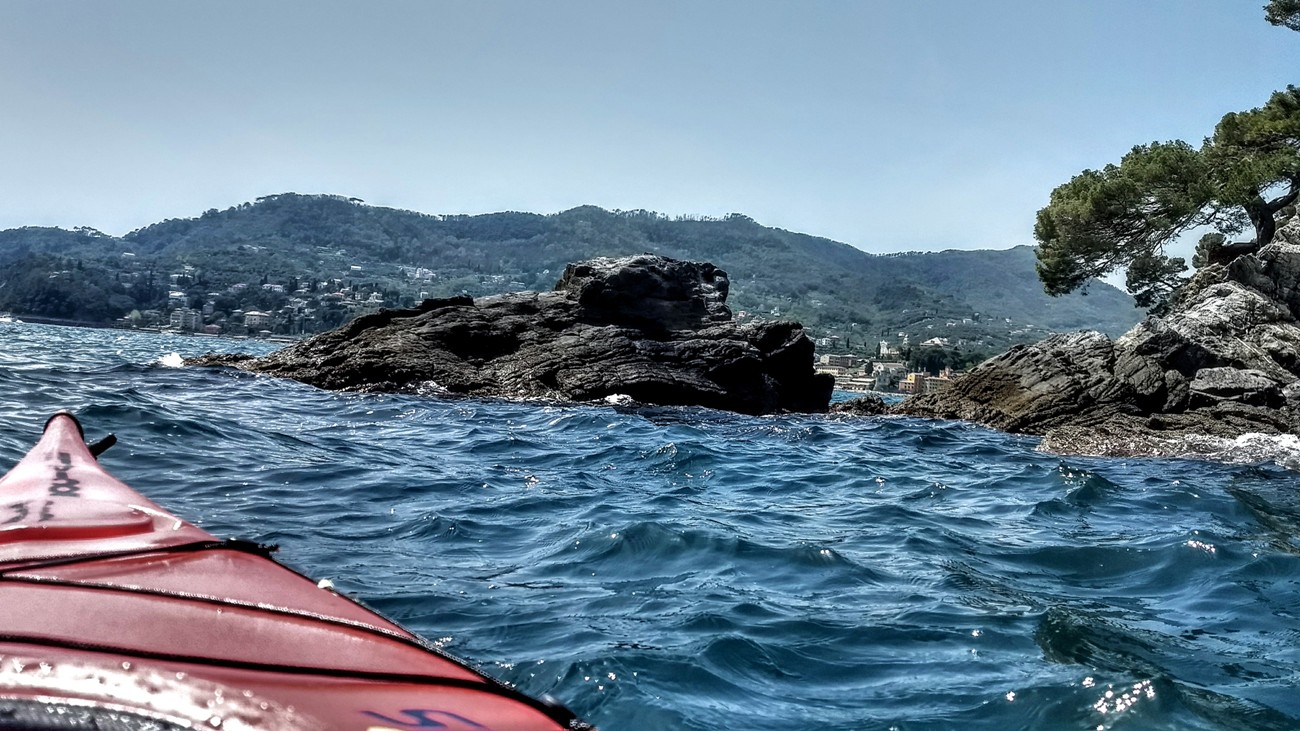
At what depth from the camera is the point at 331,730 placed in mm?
1892

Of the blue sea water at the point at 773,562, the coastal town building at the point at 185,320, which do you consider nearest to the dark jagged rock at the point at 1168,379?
the blue sea water at the point at 773,562

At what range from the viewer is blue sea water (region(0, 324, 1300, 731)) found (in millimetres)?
3705

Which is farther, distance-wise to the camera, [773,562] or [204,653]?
[773,562]

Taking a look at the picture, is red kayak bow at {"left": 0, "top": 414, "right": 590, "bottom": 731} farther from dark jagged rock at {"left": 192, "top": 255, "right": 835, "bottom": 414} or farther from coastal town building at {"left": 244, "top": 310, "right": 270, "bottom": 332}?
coastal town building at {"left": 244, "top": 310, "right": 270, "bottom": 332}

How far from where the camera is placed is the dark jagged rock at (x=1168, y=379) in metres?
13.7

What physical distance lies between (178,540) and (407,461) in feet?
18.6

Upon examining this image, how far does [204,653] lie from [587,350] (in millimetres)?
16533

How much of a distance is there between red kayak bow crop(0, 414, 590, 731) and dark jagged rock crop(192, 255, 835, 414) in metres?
13.8

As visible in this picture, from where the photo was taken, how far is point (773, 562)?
575 cm

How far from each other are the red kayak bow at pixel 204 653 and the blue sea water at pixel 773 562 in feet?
4.02

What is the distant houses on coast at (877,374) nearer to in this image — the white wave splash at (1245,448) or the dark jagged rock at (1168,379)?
the dark jagged rock at (1168,379)

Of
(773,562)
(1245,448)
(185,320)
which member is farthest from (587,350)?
(185,320)

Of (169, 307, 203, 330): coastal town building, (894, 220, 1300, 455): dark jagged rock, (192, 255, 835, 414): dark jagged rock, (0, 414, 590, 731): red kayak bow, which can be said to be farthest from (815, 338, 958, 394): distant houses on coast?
(0, 414, 590, 731): red kayak bow

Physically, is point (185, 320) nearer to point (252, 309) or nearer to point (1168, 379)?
point (252, 309)
